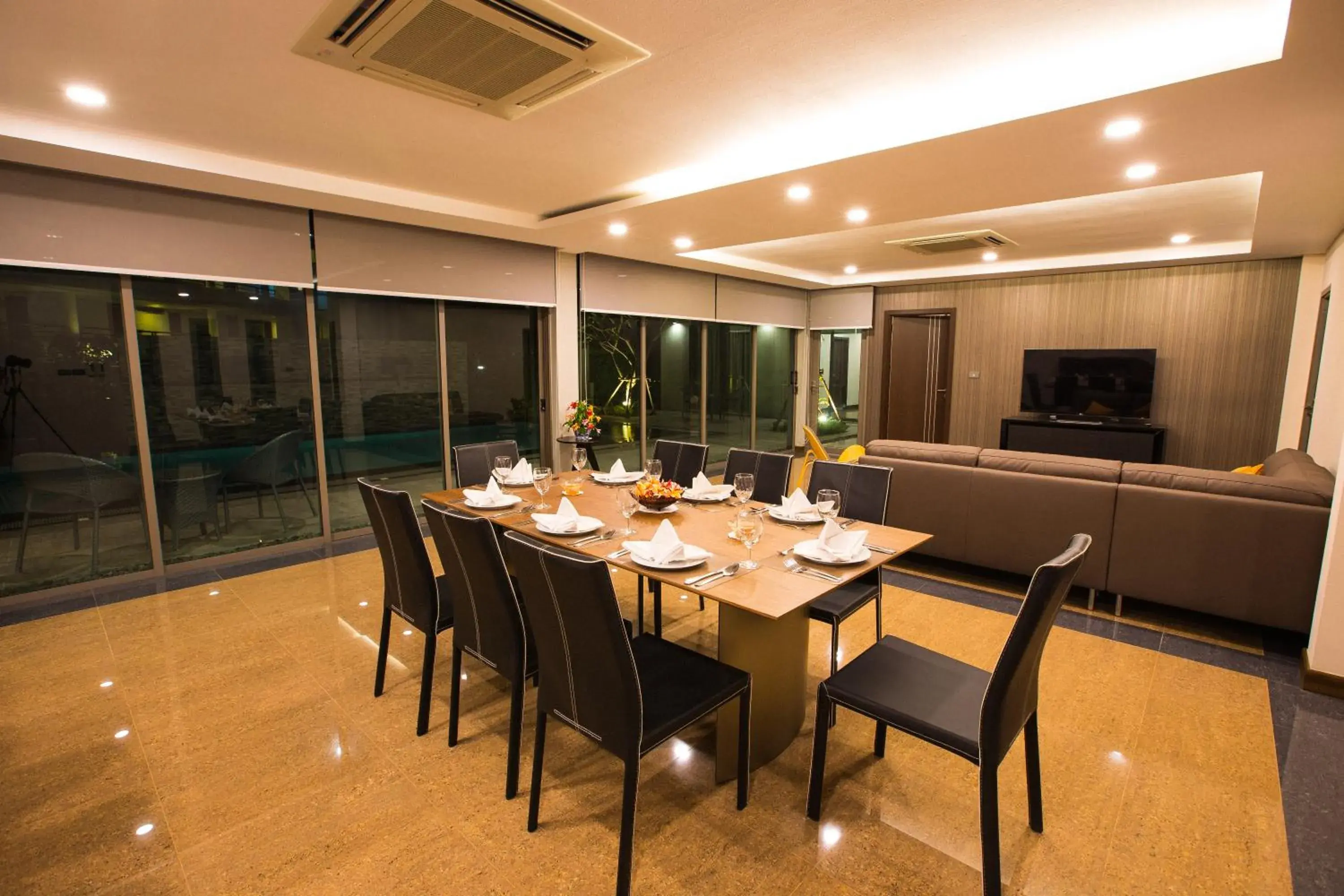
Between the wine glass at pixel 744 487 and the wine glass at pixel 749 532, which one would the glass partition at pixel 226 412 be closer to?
the wine glass at pixel 744 487

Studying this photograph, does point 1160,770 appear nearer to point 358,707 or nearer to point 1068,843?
point 1068,843

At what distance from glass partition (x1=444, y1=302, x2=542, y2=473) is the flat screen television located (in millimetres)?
5559

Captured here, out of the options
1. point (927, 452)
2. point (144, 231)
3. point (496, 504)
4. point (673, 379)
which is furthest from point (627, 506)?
point (673, 379)

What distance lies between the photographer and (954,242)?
18.5 ft

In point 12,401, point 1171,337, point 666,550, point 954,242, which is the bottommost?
point 666,550

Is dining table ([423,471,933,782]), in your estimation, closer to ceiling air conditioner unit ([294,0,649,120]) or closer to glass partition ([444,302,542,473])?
ceiling air conditioner unit ([294,0,649,120])

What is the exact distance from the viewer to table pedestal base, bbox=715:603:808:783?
84.8 inches

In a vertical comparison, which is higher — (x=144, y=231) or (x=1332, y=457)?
(x=144, y=231)

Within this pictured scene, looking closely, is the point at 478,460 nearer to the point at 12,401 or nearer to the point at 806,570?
the point at 806,570

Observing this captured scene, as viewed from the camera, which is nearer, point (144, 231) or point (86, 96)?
point (86, 96)

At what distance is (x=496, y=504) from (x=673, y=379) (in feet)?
16.2

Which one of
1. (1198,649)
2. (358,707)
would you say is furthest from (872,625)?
(358,707)


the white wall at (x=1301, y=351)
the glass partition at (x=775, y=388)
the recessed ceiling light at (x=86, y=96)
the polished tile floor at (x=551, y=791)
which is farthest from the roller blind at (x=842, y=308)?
the recessed ceiling light at (x=86, y=96)

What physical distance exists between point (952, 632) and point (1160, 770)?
1.15 metres
